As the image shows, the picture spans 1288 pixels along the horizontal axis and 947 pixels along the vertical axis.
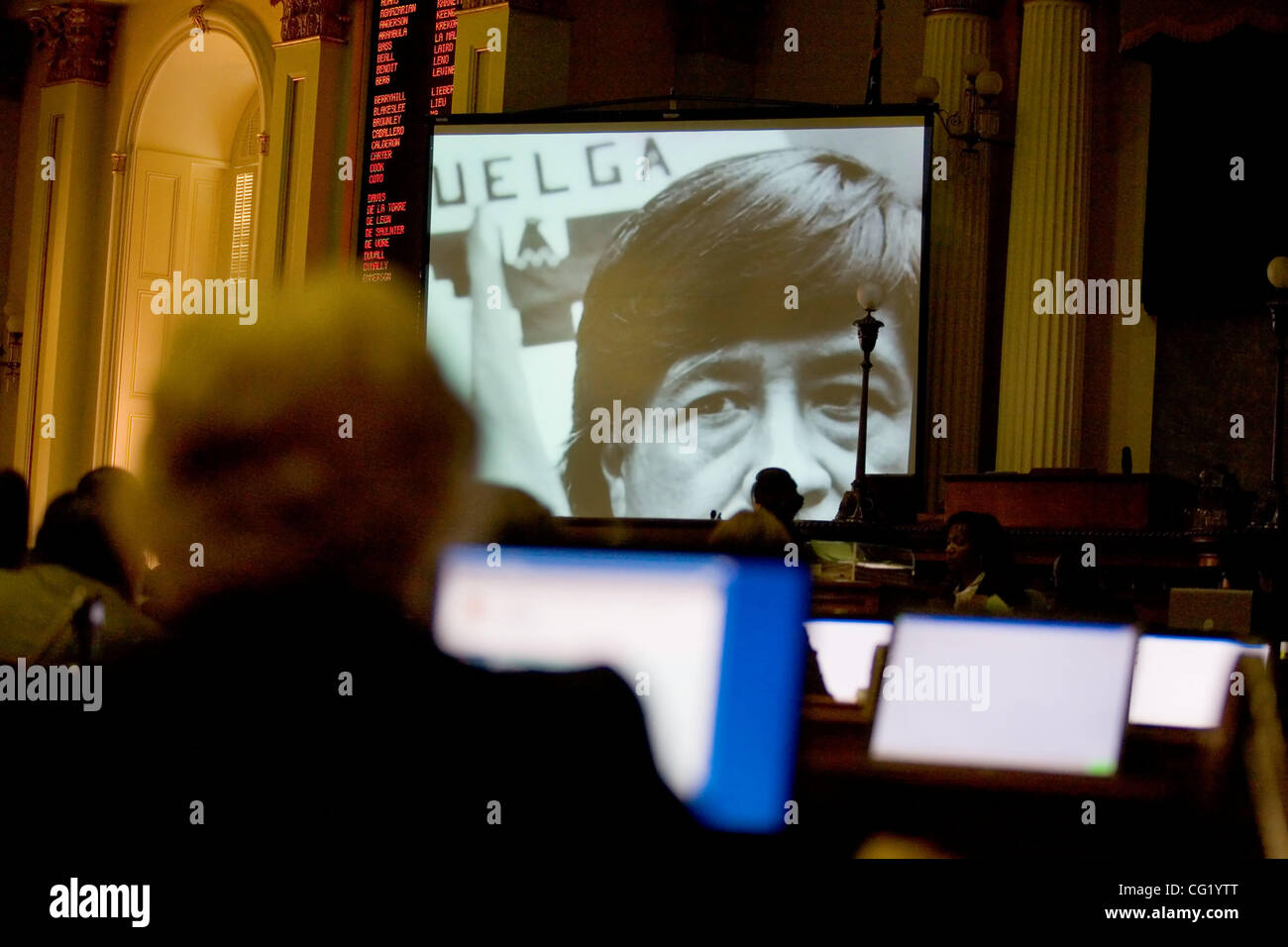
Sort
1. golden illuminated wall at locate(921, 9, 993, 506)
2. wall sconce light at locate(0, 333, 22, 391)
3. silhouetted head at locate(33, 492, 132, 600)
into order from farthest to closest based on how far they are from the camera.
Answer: wall sconce light at locate(0, 333, 22, 391) → golden illuminated wall at locate(921, 9, 993, 506) → silhouetted head at locate(33, 492, 132, 600)

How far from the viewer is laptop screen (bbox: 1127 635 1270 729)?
7.95 feet

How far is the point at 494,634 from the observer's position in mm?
1748

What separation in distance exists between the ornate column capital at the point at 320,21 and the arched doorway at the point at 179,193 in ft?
5.32

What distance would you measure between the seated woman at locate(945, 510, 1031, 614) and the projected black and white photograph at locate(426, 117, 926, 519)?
3.26m

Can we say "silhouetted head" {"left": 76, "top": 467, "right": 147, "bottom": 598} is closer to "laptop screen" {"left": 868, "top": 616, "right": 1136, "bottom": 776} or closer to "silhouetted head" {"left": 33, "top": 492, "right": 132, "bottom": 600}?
"silhouetted head" {"left": 33, "top": 492, "right": 132, "bottom": 600}

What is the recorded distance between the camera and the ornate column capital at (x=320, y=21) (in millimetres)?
10781

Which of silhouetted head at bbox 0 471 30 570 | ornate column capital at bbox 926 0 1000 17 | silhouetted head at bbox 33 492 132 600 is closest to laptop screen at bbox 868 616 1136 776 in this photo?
silhouetted head at bbox 33 492 132 600

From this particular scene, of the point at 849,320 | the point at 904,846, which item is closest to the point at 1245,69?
the point at 849,320

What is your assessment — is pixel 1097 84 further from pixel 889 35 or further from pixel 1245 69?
pixel 889 35

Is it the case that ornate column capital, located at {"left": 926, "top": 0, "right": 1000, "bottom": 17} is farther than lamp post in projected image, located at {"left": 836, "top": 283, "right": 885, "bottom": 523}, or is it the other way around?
ornate column capital, located at {"left": 926, "top": 0, "right": 1000, "bottom": 17}

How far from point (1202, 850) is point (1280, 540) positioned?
395cm

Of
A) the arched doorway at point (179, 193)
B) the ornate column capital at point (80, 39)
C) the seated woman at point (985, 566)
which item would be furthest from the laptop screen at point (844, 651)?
the ornate column capital at point (80, 39)

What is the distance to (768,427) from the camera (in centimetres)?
836

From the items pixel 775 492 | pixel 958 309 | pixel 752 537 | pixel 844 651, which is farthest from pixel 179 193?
Result: pixel 752 537
